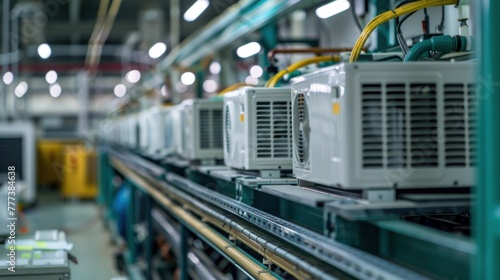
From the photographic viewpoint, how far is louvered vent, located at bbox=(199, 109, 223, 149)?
3666mm

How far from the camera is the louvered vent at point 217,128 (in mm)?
3668

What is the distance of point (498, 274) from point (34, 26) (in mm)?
11377

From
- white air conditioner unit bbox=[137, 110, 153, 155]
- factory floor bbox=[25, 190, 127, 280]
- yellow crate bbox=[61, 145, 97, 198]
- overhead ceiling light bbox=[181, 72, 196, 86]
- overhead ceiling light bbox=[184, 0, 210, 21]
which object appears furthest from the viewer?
yellow crate bbox=[61, 145, 97, 198]

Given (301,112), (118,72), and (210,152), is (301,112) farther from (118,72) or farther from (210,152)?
(118,72)

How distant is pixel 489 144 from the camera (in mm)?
1201

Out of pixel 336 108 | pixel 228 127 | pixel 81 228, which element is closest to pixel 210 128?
pixel 228 127

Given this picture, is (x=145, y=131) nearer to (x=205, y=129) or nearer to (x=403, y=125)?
(x=205, y=129)

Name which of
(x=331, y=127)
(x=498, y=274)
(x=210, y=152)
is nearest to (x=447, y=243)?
(x=498, y=274)

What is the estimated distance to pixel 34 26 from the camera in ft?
37.7

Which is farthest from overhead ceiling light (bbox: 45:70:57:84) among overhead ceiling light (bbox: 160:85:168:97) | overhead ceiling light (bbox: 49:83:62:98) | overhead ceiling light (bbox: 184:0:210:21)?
overhead ceiling light (bbox: 184:0:210:21)

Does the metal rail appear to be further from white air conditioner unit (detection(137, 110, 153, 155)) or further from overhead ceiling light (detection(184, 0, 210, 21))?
white air conditioner unit (detection(137, 110, 153, 155))

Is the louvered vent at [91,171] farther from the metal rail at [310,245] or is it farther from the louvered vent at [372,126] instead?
the louvered vent at [372,126]

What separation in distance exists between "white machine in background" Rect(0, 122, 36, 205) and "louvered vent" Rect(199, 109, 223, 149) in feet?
26.2

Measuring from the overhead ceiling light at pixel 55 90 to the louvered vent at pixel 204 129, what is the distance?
15.0 m
